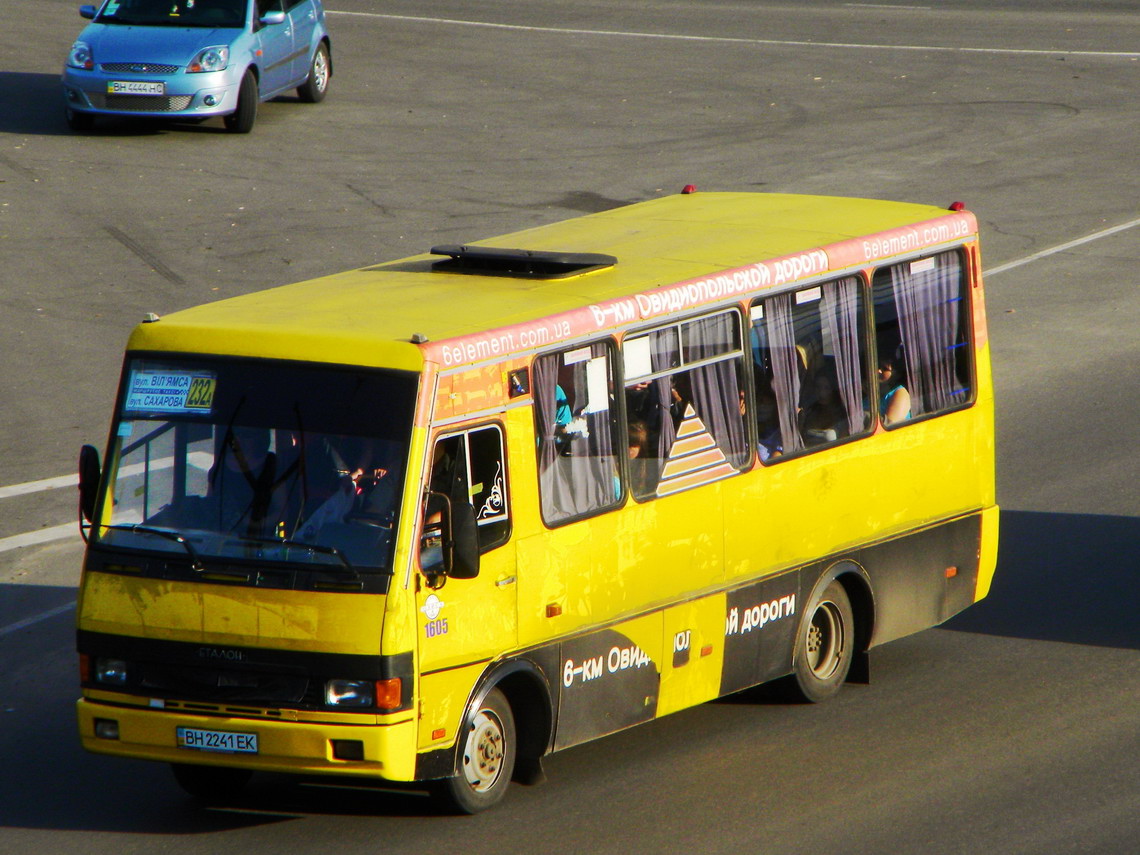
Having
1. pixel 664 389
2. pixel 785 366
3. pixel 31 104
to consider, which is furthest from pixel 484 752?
pixel 31 104

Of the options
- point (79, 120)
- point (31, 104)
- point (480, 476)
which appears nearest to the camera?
point (480, 476)

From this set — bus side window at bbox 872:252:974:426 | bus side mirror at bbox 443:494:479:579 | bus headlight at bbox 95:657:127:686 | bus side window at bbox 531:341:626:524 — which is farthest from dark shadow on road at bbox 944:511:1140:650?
bus headlight at bbox 95:657:127:686

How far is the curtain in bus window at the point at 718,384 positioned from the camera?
395 inches

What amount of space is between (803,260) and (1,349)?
972 cm

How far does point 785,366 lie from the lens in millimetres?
10625

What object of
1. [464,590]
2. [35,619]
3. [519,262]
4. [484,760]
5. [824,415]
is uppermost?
[519,262]

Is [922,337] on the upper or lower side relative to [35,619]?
upper

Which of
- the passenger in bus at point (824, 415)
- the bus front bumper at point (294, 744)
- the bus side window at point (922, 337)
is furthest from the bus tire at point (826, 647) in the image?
the bus front bumper at point (294, 744)

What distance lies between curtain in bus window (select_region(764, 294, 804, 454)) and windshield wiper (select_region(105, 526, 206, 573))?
3.57m

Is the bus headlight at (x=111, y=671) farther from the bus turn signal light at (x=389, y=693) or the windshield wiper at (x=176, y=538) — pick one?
the bus turn signal light at (x=389, y=693)

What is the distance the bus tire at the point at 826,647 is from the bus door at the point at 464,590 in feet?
8.19

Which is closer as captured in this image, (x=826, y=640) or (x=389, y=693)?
(x=389, y=693)

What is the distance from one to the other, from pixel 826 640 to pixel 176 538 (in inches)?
165

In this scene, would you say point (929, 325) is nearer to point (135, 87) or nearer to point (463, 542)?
point (463, 542)
